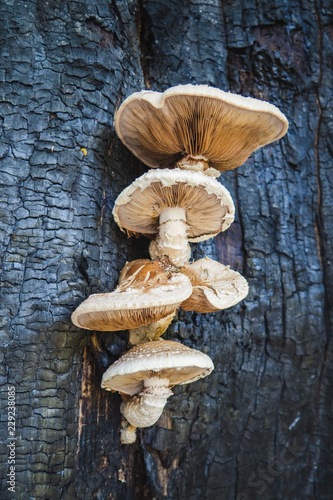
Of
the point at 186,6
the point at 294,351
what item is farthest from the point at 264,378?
the point at 186,6

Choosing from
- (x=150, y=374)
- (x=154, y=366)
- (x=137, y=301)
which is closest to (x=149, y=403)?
(x=150, y=374)

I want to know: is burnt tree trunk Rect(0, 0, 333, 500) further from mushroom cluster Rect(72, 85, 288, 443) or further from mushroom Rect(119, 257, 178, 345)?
mushroom cluster Rect(72, 85, 288, 443)

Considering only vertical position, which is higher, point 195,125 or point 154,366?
point 195,125

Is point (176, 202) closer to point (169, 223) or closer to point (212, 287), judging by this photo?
point (169, 223)

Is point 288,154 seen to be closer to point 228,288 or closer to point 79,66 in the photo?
point 228,288

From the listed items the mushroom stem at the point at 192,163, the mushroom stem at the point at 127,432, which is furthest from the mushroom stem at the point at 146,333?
the mushroom stem at the point at 192,163

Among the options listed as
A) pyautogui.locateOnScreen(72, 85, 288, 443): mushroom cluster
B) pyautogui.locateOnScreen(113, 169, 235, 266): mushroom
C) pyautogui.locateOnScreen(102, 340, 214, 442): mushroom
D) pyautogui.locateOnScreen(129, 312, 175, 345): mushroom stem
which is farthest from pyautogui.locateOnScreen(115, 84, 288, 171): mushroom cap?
pyautogui.locateOnScreen(102, 340, 214, 442): mushroom
